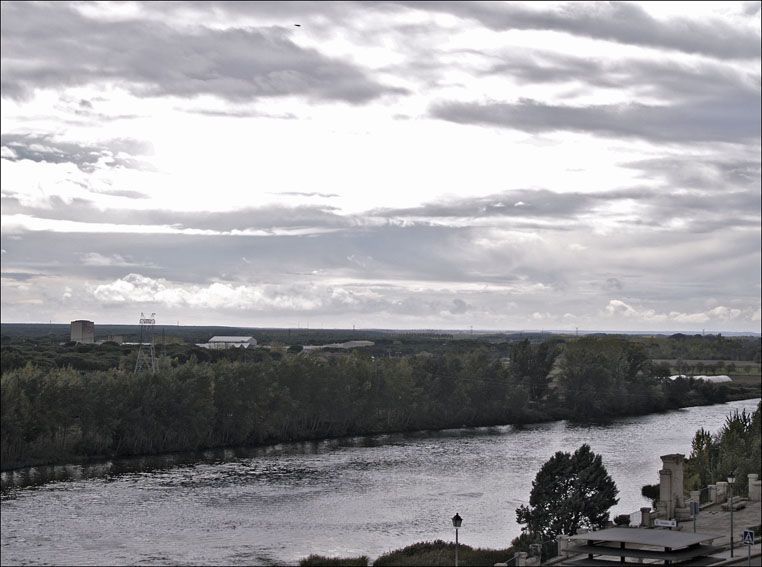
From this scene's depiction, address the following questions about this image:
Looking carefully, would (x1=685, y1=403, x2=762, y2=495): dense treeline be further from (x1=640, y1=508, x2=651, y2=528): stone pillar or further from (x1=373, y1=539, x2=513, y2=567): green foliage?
(x1=373, y1=539, x2=513, y2=567): green foliage

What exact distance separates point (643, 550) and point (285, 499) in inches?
1400

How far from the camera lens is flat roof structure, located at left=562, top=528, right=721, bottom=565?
37.1m

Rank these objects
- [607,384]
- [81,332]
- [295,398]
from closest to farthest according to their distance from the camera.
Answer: [295,398] < [607,384] < [81,332]

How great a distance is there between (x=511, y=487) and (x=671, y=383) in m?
98.7

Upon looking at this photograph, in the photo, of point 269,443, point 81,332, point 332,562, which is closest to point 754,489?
point 332,562

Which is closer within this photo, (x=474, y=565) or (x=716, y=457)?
(x=474, y=565)

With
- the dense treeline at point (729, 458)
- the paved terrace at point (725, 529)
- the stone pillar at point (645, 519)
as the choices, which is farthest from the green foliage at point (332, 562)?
the dense treeline at point (729, 458)

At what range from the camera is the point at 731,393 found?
172625 mm

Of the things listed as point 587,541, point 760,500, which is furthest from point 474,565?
point 760,500

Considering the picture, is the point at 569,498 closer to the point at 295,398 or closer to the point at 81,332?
the point at 295,398

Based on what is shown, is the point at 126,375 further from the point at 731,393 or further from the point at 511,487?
the point at 731,393

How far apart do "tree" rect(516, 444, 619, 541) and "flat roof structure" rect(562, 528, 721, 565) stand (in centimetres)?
806

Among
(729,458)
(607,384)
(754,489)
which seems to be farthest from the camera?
(607,384)

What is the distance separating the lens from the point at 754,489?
53594 mm
